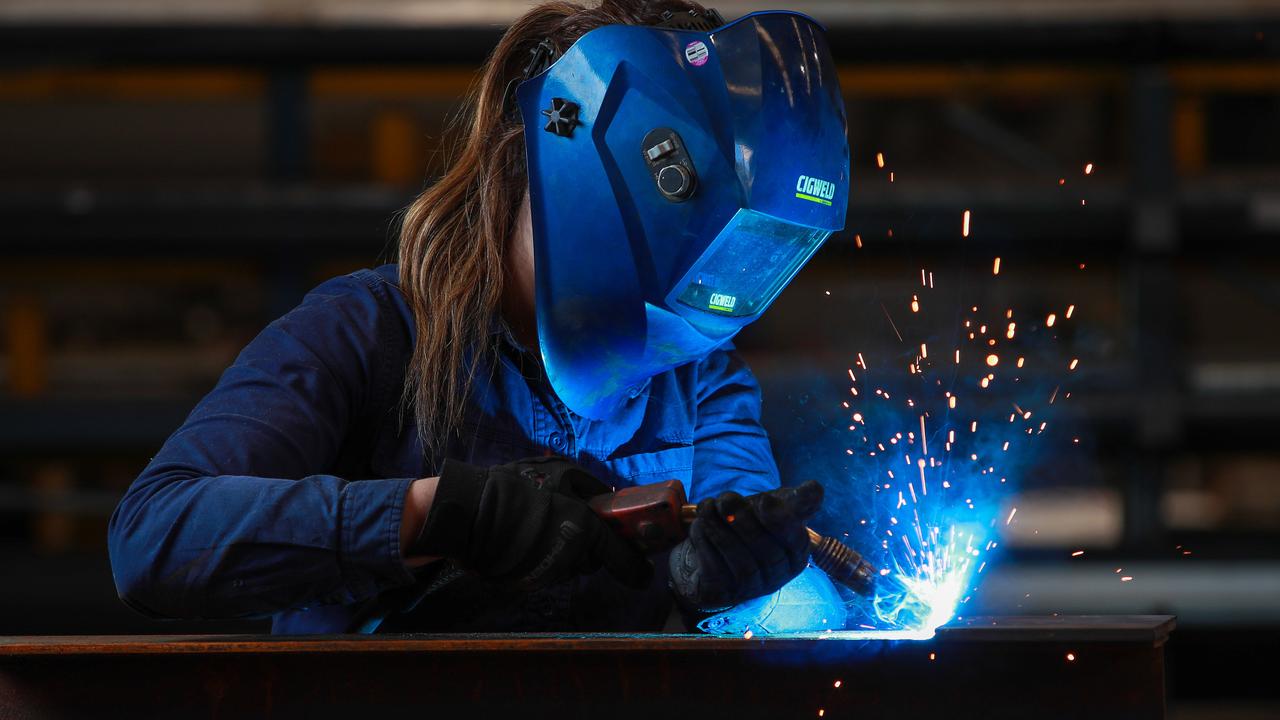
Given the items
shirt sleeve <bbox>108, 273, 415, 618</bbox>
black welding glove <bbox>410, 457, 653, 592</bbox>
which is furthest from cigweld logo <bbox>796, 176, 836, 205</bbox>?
shirt sleeve <bbox>108, 273, 415, 618</bbox>

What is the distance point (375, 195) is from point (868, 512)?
1953 millimetres

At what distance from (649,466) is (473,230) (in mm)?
364

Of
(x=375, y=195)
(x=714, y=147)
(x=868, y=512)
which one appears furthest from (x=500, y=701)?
(x=375, y=195)

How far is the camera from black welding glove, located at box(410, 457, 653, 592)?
1.08 metres

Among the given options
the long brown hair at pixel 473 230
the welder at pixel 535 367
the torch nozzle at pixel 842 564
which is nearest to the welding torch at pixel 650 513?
the welder at pixel 535 367

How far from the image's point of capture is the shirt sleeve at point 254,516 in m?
1.08

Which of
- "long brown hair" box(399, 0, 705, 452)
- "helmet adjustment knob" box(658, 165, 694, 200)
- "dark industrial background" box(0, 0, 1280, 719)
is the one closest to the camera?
"helmet adjustment knob" box(658, 165, 694, 200)

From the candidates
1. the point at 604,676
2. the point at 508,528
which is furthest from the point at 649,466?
the point at 604,676

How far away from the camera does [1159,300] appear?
3137 mm

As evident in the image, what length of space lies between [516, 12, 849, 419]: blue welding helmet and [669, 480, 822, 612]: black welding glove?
23cm

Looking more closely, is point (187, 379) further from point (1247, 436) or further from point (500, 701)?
point (500, 701)

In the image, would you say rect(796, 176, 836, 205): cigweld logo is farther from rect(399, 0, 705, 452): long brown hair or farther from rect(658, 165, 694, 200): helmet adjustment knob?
rect(399, 0, 705, 452): long brown hair

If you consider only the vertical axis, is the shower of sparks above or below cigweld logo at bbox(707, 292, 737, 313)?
below

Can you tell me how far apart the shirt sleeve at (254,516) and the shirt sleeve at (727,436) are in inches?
21.0
